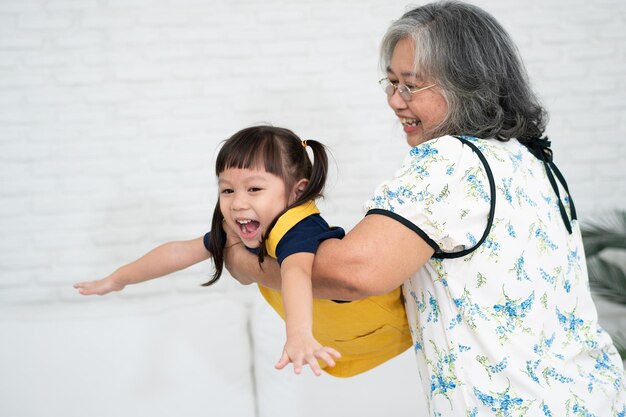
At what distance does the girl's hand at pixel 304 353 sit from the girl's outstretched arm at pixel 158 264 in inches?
26.4

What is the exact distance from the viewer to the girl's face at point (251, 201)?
1645 millimetres

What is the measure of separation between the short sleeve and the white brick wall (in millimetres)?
1688

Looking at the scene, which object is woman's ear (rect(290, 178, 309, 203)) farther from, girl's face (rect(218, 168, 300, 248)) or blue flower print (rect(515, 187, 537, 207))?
→ blue flower print (rect(515, 187, 537, 207))


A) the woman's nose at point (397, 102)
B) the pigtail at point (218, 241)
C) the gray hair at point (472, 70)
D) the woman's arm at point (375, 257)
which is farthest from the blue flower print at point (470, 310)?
the pigtail at point (218, 241)

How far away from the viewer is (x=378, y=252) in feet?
4.21

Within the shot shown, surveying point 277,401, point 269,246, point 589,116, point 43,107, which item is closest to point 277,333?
point 277,401

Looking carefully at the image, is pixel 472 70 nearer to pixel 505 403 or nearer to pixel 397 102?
pixel 397 102

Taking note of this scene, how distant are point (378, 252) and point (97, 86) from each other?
2.05m

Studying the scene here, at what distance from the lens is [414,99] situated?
153cm

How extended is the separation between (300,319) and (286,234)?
0.97ft

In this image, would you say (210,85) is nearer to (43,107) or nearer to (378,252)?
(43,107)

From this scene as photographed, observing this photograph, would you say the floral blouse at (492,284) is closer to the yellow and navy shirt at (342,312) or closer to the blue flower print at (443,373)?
the blue flower print at (443,373)

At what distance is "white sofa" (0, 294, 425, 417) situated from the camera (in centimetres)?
252

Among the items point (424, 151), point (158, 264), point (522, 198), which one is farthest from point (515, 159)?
point (158, 264)
